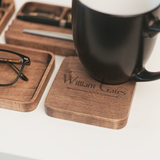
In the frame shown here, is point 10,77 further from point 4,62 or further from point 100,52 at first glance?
point 100,52

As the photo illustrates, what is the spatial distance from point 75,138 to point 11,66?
208 millimetres

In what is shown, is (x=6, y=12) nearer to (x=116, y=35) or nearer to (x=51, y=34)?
(x=51, y=34)

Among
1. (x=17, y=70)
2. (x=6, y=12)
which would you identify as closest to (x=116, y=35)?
(x=17, y=70)

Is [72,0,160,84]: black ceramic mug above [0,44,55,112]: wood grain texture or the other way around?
above

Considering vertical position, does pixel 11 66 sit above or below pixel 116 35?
below

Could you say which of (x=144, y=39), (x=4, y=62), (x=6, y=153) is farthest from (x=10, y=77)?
(x=144, y=39)

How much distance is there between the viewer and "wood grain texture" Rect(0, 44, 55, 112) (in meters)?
0.43

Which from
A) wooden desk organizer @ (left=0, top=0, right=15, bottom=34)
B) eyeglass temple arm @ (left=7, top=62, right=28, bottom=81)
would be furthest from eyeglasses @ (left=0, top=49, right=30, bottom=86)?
wooden desk organizer @ (left=0, top=0, right=15, bottom=34)

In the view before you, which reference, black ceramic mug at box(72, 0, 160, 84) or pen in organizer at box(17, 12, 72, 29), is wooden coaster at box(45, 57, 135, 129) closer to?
black ceramic mug at box(72, 0, 160, 84)

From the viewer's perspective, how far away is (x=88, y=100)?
0.42m

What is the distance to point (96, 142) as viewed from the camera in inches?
15.5

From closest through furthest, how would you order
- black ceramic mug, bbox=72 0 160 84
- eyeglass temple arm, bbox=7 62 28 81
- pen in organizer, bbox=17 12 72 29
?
black ceramic mug, bbox=72 0 160 84 → eyeglass temple arm, bbox=7 62 28 81 → pen in organizer, bbox=17 12 72 29

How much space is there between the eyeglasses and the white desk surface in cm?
7

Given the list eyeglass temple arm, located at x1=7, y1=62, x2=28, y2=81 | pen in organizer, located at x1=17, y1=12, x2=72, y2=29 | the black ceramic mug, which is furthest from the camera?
pen in organizer, located at x1=17, y1=12, x2=72, y2=29
